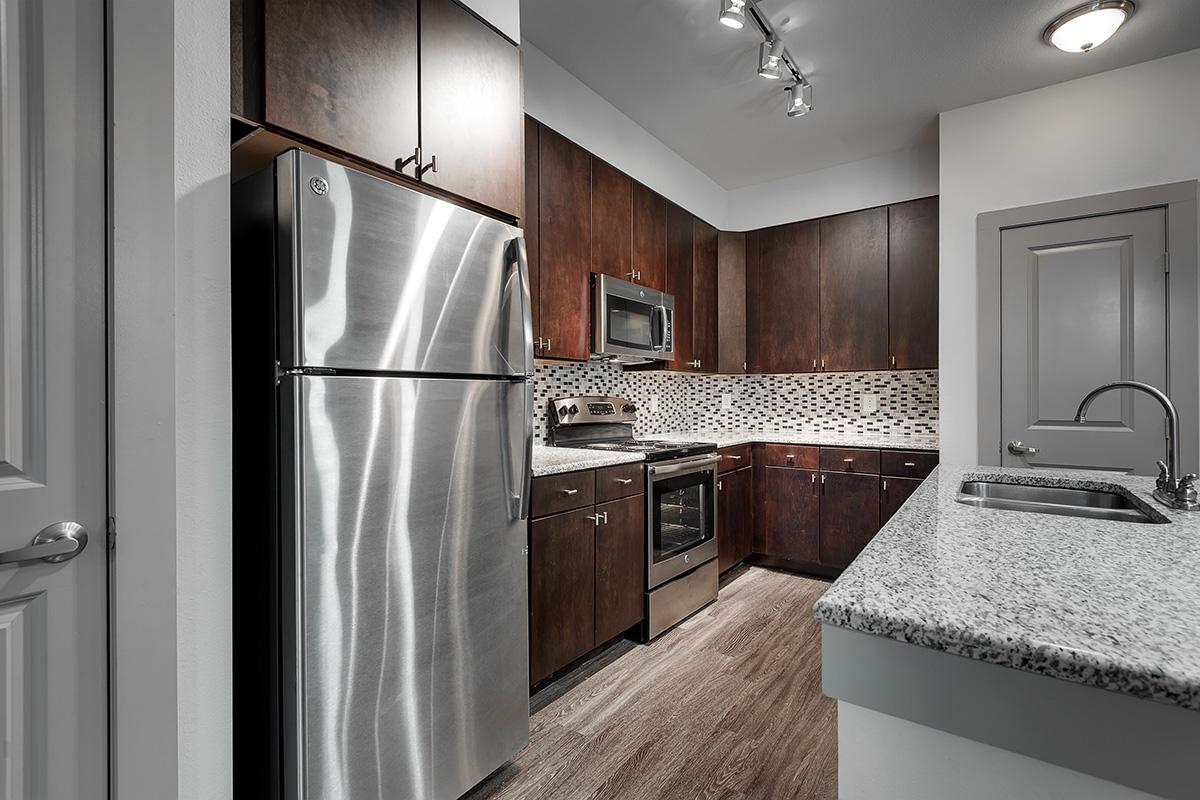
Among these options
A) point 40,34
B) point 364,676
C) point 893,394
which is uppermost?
point 40,34

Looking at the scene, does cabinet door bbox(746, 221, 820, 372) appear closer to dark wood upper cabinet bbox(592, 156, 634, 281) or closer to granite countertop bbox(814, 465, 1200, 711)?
dark wood upper cabinet bbox(592, 156, 634, 281)

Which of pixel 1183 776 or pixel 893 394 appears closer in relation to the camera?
pixel 1183 776

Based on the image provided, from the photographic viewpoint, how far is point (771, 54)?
2336mm

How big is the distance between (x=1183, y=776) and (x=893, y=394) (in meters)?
3.75

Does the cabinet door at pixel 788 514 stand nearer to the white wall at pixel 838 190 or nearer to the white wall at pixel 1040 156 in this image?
the white wall at pixel 1040 156

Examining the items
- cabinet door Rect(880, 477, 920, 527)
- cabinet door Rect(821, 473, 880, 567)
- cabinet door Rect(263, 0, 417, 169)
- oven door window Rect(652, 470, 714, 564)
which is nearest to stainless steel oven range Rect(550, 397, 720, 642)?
oven door window Rect(652, 470, 714, 564)

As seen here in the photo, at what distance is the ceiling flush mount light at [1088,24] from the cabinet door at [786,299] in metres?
1.66

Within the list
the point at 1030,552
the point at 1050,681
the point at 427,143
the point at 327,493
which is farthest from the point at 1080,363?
the point at 327,493

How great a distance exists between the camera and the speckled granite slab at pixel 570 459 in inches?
88.7

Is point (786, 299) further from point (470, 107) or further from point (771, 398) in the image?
point (470, 107)

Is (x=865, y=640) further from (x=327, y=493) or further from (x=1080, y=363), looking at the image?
(x=1080, y=363)

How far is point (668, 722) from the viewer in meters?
2.13

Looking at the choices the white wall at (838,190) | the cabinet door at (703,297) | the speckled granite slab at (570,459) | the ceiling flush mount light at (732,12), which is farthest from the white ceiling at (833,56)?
the speckled granite slab at (570,459)

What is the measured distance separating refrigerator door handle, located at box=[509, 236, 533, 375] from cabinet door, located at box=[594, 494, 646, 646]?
3.03ft
